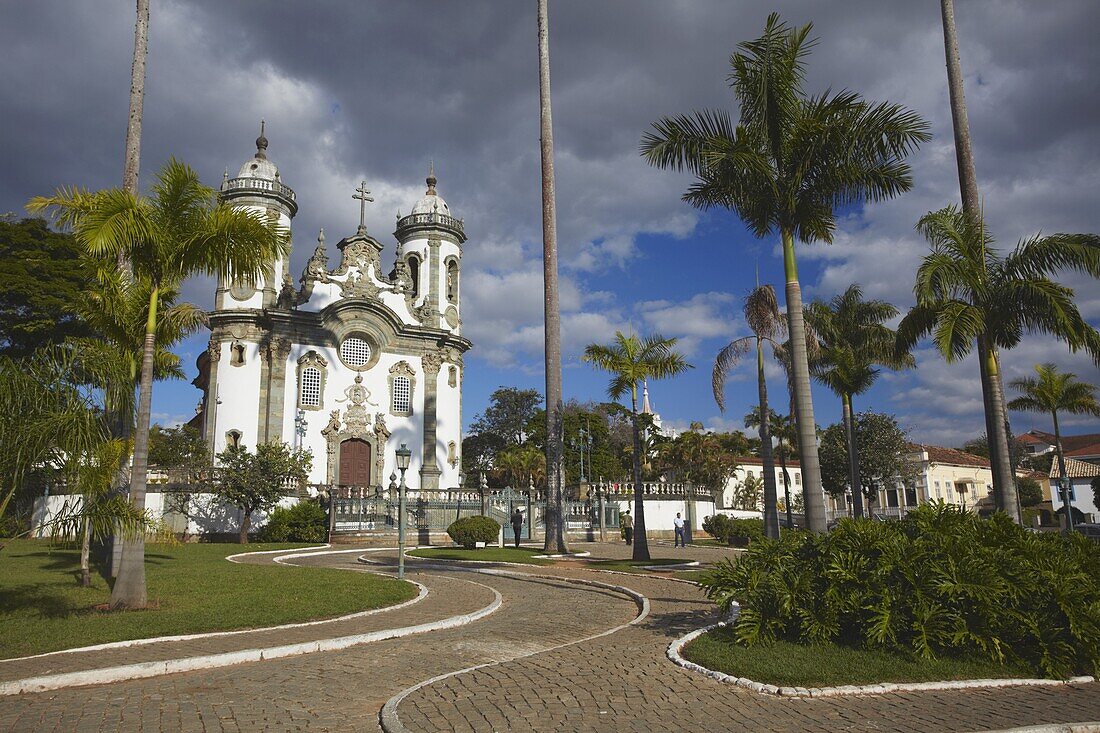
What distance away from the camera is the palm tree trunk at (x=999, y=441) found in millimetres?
12586

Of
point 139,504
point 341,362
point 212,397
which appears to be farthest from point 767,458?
point 212,397

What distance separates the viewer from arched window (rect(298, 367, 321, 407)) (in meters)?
39.9

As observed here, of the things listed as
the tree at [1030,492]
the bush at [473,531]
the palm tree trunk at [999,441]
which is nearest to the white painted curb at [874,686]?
the palm tree trunk at [999,441]

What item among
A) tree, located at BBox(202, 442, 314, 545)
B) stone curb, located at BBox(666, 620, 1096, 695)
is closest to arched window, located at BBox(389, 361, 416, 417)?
tree, located at BBox(202, 442, 314, 545)

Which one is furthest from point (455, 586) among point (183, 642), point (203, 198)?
point (203, 198)

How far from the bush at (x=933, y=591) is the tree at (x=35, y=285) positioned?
26795mm

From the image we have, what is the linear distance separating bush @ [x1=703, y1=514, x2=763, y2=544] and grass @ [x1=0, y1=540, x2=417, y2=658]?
742 inches

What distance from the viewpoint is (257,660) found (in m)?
7.80

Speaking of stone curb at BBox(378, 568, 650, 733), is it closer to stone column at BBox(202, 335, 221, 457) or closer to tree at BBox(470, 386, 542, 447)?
stone column at BBox(202, 335, 221, 457)

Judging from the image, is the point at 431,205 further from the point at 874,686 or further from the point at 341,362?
the point at 874,686

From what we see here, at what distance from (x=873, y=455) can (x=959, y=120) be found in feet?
124

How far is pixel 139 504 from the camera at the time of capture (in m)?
10.9

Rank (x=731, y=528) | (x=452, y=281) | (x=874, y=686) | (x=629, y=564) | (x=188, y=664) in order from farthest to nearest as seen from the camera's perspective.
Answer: (x=452, y=281)
(x=731, y=528)
(x=629, y=564)
(x=188, y=664)
(x=874, y=686)

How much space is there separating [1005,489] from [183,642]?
12.6 meters
